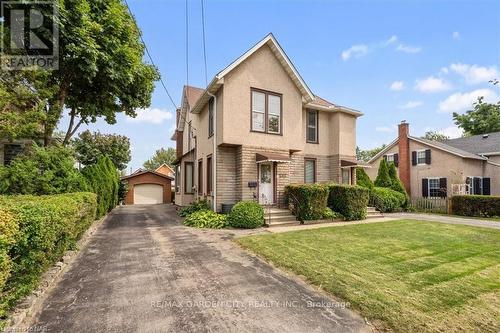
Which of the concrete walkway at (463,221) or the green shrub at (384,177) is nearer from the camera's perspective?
the concrete walkway at (463,221)

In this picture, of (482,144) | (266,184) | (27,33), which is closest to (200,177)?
(266,184)

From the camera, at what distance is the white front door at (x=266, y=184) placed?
41.6ft

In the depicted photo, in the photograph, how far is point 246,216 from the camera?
34.9 feet

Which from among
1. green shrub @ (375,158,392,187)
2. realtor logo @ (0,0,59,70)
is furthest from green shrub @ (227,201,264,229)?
green shrub @ (375,158,392,187)

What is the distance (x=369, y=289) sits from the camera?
14.2 feet

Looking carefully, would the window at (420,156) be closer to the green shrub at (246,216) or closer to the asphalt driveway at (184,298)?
the green shrub at (246,216)

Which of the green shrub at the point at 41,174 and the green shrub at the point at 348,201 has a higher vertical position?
the green shrub at the point at 41,174

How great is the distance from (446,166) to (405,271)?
20.2 m

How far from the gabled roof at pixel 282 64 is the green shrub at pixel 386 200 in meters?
7.93

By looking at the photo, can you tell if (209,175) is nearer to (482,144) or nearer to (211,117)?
(211,117)

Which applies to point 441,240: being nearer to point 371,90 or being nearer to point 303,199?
point 303,199

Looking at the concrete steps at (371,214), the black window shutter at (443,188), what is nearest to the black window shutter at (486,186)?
the black window shutter at (443,188)

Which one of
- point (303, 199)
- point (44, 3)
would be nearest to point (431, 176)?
point (303, 199)

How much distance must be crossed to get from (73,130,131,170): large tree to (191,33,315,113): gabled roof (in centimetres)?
2335
